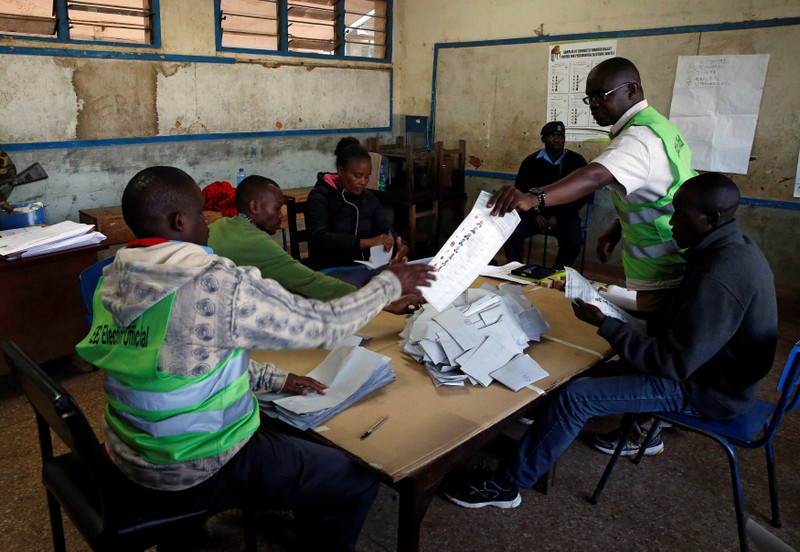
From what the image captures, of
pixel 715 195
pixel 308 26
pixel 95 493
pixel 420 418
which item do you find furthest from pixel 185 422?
pixel 308 26

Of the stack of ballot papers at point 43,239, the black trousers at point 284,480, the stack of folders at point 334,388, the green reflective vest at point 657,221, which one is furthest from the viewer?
the stack of ballot papers at point 43,239

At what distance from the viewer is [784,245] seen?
14.5 feet

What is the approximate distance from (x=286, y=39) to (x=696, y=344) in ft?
15.2

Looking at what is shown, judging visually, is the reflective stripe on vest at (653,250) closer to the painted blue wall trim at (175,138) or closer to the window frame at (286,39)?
the painted blue wall trim at (175,138)

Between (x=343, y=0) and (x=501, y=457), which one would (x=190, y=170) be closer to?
(x=343, y=0)

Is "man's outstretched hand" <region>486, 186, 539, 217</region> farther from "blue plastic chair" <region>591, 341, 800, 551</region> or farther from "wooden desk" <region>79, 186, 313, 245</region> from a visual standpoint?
"wooden desk" <region>79, 186, 313, 245</region>

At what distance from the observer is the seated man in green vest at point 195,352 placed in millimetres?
1226

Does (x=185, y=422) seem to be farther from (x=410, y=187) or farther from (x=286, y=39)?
(x=286, y=39)

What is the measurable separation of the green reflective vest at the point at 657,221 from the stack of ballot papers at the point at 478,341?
0.49 meters

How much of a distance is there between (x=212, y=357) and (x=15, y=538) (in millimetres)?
1343

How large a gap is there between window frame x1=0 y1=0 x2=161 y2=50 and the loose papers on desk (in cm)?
369

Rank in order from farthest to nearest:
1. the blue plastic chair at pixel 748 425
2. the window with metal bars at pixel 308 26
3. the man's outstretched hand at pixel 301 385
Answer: the window with metal bars at pixel 308 26 < the blue plastic chair at pixel 748 425 < the man's outstretched hand at pixel 301 385

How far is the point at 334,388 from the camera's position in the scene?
1706mm

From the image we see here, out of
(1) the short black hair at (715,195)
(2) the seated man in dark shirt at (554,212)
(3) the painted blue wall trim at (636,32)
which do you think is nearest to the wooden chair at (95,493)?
(1) the short black hair at (715,195)
